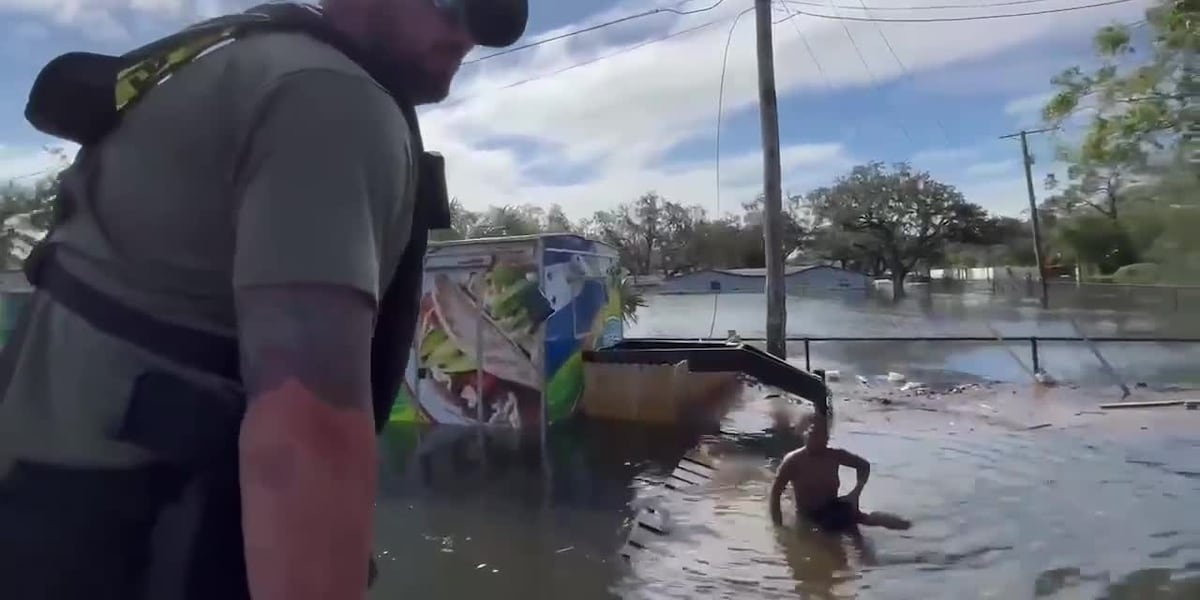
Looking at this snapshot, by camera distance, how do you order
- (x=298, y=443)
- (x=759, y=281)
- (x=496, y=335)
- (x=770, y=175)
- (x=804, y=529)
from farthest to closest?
(x=759, y=281) → (x=770, y=175) → (x=496, y=335) → (x=804, y=529) → (x=298, y=443)

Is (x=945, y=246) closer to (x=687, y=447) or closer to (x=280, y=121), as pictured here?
(x=687, y=447)

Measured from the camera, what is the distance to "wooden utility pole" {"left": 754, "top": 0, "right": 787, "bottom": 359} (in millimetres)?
15109

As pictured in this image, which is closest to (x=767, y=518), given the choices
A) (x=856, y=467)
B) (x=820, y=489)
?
(x=820, y=489)

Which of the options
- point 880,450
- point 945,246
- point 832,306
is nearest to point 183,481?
point 880,450

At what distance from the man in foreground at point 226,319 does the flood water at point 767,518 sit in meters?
5.33

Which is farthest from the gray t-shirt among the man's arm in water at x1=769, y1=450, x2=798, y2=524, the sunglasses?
the man's arm in water at x1=769, y1=450, x2=798, y2=524

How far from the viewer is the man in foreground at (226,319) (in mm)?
857

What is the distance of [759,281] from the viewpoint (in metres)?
51.5

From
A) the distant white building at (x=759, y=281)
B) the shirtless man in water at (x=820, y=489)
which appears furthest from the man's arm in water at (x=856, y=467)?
the distant white building at (x=759, y=281)

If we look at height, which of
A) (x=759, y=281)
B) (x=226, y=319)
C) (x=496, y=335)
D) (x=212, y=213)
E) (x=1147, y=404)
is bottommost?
(x=1147, y=404)

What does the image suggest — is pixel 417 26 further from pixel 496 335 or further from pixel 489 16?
pixel 496 335

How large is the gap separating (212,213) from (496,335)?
11.6 metres

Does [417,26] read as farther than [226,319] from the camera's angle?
Yes

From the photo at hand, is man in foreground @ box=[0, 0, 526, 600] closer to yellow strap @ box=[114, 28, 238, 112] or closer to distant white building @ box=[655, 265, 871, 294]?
yellow strap @ box=[114, 28, 238, 112]
